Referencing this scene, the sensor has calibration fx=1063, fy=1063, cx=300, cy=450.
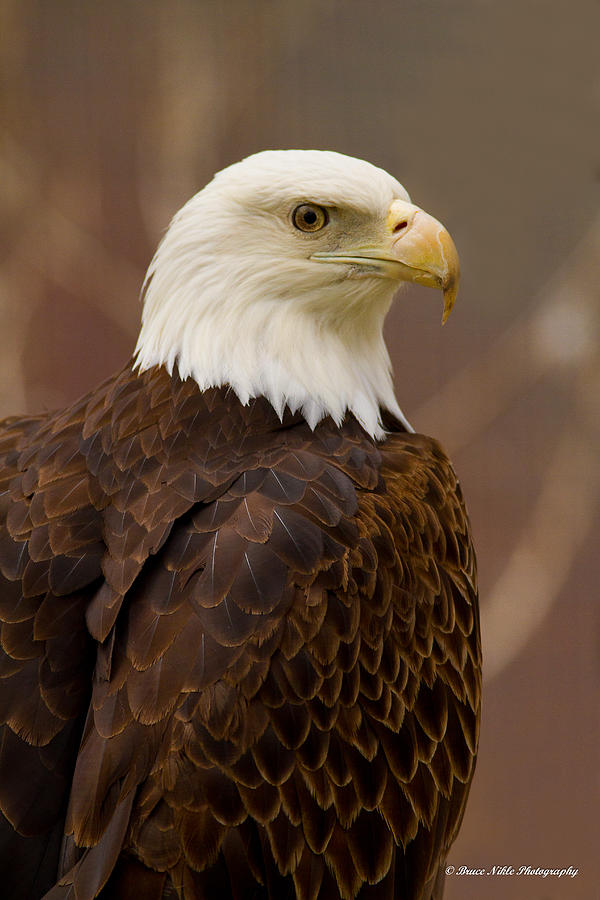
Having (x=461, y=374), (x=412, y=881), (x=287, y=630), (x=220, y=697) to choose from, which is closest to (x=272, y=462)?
(x=287, y=630)

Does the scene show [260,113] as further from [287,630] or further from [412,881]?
[412,881]

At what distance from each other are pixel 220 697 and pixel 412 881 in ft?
1.90

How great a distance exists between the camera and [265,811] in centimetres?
168

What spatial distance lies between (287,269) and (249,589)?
0.70 metres

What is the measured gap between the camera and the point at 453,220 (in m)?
3.51

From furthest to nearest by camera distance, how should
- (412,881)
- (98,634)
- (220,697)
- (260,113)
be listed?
(260,113) < (412,881) < (98,634) < (220,697)

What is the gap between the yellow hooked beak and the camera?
2.06 metres

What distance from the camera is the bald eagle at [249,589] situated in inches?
65.7

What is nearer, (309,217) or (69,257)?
(309,217)

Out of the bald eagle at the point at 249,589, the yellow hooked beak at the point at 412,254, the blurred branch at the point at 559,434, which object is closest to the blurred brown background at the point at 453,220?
the blurred branch at the point at 559,434

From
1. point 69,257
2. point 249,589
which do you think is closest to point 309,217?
point 249,589

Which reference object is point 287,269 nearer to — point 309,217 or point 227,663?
point 309,217

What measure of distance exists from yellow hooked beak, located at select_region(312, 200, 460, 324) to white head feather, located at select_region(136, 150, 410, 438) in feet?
0.07

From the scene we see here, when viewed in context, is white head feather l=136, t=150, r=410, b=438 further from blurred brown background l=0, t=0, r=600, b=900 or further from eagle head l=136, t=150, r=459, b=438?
blurred brown background l=0, t=0, r=600, b=900
